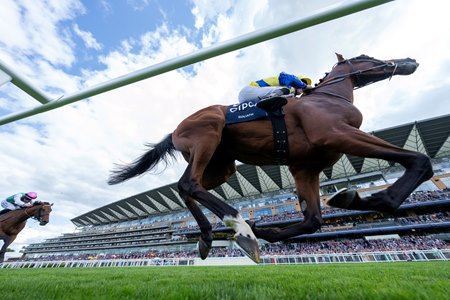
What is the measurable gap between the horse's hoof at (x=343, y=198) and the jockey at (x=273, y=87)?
54.2 inches

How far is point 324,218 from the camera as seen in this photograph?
29250 mm

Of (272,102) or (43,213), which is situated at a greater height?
(43,213)

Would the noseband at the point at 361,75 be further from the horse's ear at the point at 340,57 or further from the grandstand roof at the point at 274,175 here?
the grandstand roof at the point at 274,175

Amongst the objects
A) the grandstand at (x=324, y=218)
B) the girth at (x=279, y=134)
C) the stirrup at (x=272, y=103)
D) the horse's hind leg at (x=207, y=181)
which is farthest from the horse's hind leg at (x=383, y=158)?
the grandstand at (x=324, y=218)

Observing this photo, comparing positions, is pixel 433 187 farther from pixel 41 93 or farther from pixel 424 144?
pixel 41 93

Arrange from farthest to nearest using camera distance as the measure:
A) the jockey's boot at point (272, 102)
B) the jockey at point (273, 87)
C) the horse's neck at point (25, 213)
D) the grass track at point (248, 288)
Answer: the horse's neck at point (25, 213) → the jockey at point (273, 87) → the jockey's boot at point (272, 102) → the grass track at point (248, 288)

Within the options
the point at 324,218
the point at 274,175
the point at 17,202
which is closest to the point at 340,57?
the point at 17,202

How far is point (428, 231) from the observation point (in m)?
25.7

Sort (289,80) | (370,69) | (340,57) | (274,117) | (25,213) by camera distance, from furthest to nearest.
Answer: (25,213) → (340,57) → (370,69) → (289,80) → (274,117)

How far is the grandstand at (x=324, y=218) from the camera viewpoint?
25391mm

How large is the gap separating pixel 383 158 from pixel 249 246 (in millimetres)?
1637

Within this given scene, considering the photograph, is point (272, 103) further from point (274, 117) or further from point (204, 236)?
point (204, 236)

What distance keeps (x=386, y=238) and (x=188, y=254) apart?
86.9ft

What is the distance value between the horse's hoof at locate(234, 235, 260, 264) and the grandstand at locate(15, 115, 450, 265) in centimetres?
1812
